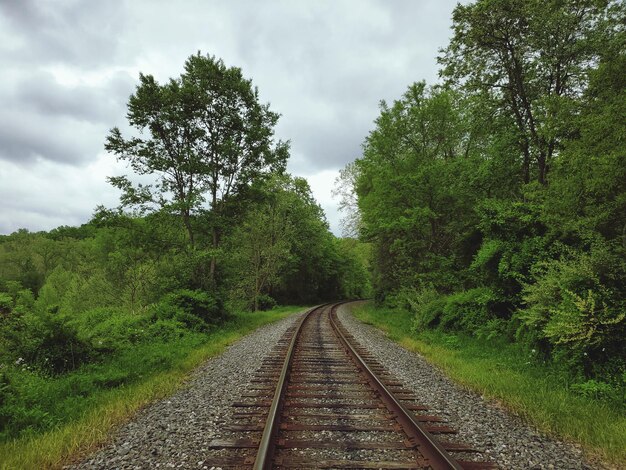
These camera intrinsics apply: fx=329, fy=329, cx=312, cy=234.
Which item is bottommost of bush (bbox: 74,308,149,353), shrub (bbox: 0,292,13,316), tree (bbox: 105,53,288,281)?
bush (bbox: 74,308,149,353)

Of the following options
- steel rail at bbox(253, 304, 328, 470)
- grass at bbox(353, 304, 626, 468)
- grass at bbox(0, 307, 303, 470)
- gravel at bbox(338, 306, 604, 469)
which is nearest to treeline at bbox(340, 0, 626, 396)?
grass at bbox(353, 304, 626, 468)

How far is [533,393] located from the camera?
5824mm

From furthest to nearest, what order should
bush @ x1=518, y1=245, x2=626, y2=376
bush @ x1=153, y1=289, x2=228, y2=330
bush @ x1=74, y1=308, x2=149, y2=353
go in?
bush @ x1=153, y1=289, x2=228, y2=330, bush @ x1=74, y1=308, x2=149, y2=353, bush @ x1=518, y1=245, x2=626, y2=376

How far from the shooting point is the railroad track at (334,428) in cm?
366

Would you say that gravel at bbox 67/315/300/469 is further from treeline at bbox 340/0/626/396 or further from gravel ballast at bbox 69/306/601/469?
treeline at bbox 340/0/626/396

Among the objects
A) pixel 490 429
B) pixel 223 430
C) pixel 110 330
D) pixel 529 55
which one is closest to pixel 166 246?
pixel 110 330

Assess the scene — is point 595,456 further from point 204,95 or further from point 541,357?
point 204,95

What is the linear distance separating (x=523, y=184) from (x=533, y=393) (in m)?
9.04

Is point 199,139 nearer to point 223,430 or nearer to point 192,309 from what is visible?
point 192,309

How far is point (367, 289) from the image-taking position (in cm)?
6794

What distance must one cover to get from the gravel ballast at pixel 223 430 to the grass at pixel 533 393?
281 millimetres

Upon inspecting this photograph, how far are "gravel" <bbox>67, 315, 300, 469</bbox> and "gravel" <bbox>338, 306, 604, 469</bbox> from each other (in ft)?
10.8

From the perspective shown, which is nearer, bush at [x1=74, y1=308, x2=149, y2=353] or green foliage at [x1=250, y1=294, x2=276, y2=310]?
bush at [x1=74, y1=308, x2=149, y2=353]

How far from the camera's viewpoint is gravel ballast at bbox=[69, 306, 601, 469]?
3.79 meters
